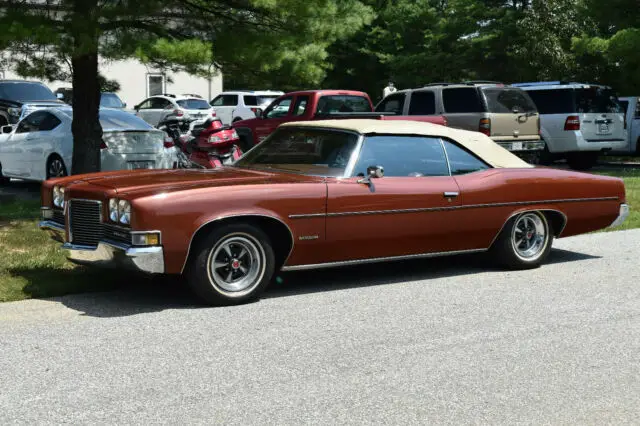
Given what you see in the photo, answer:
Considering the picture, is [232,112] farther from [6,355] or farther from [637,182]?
[6,355]

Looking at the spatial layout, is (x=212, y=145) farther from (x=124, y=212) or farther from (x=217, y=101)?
(x=217, y=101)

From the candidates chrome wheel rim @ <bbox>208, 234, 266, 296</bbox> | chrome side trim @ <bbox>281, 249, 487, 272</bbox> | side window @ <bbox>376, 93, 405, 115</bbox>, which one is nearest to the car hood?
chrome wheel rim @ <bbox>208, 234, 266, 296</bbox>

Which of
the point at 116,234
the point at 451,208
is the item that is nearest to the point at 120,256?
the point at 116,234

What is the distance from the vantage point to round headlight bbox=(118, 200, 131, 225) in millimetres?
6547

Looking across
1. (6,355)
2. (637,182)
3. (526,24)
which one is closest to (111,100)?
(526,24)

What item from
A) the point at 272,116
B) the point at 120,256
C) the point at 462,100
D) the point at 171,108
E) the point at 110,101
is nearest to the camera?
the point at 120,256

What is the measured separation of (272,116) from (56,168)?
665 cm

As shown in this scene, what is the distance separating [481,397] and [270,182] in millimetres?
2953

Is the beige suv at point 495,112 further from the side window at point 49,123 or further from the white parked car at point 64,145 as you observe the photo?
the side window at point 49,123

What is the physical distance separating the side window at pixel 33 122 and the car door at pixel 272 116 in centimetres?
561

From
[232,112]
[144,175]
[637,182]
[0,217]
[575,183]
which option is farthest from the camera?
[232,112]

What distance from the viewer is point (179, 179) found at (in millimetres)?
7238

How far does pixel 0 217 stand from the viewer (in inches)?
442

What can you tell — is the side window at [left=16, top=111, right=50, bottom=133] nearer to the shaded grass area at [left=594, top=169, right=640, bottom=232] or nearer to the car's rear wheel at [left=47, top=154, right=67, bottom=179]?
the car's rear wheel at [left=47, top=154, right=67, bottom=179]
